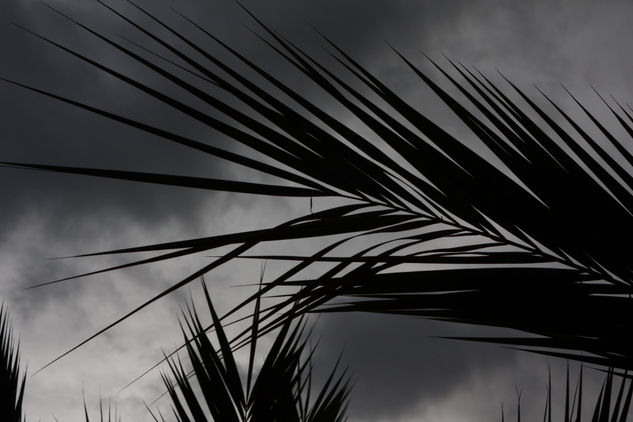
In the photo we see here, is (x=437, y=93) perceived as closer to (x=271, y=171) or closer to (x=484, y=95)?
(x=484, y=95)

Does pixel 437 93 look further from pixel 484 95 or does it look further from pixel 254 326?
pixel 254 326

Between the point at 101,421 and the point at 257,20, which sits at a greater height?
the point at 257,20

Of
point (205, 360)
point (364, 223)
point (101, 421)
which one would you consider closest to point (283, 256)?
point (364, 223)

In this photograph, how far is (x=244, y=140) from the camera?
774 mm

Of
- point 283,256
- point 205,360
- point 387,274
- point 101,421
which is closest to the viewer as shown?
point 387,274

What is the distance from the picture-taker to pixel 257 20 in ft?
2.82

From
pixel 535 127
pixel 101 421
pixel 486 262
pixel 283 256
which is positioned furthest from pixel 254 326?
pixel 101 421

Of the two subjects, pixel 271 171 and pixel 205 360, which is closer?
pixel 271 171

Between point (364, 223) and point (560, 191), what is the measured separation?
0.73ft

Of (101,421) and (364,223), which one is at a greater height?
(364,223)

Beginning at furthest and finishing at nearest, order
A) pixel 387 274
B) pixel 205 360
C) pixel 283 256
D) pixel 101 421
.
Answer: pixel 101 421
pixel 205 360
pixel 283 256
pixel 387 274

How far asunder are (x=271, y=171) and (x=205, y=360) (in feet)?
6.31

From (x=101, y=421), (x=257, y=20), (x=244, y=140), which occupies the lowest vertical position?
(x=101, y=421)

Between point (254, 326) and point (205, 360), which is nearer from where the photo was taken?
point (254, 326)
